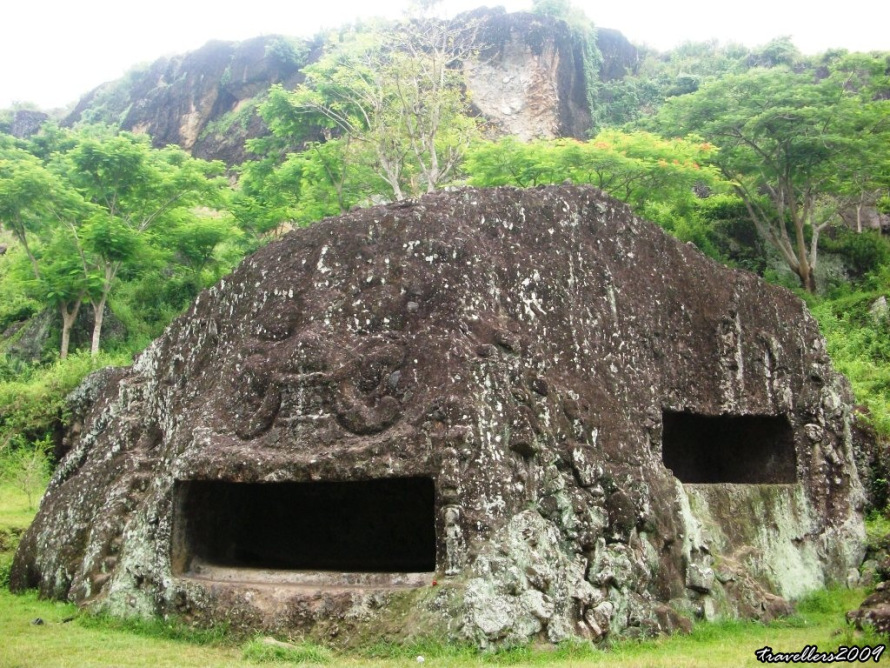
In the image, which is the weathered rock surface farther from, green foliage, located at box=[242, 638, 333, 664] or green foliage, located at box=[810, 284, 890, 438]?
green foliage, located at box=[810, 284, 890, 438]

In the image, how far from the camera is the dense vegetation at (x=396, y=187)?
2164cm

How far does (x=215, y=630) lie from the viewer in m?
7.06

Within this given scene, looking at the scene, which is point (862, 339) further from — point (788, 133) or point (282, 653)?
point (282, 653)

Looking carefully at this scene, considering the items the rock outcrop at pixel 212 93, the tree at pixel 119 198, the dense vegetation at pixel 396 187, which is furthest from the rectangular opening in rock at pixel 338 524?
the rock outcrop at pixel 212 93

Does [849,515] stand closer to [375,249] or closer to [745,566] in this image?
[745,566]

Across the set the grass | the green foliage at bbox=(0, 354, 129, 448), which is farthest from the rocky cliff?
the grass

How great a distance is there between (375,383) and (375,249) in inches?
56.9

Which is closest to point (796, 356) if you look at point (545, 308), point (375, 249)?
point (545, 308)

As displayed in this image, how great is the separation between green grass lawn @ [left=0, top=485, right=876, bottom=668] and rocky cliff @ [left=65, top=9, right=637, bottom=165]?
3274 centimetres

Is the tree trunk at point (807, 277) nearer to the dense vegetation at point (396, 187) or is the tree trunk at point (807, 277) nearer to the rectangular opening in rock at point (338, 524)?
the dense vegetation at point (396, 187)

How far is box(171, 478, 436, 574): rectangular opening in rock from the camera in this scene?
31.2ft

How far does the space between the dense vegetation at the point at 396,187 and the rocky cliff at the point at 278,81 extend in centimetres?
1071

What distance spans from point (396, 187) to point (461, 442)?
16324 mm

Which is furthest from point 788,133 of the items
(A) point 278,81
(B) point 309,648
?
(A) point 278,81
